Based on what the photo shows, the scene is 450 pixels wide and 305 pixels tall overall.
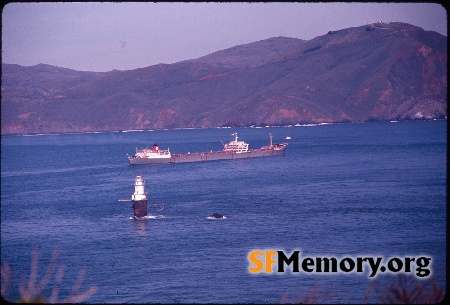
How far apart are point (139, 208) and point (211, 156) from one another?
42.3 metres

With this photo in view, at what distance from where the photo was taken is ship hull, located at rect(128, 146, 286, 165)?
70.4m

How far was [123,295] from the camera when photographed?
1838 centimetres

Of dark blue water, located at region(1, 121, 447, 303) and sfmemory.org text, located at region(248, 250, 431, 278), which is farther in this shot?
dark blue water, located at region(1, 121, 447, 303)

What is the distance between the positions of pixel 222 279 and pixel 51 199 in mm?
24650

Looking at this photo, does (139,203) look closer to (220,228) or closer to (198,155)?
(220,228)

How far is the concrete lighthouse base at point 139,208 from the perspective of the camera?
99.9ft

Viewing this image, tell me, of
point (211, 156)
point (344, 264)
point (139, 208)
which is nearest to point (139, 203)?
point (139, 208)

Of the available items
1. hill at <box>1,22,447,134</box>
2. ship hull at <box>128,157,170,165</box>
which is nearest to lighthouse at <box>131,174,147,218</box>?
ship hull at <box>128,157,170,165</box>

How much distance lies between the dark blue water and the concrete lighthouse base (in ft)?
1.52

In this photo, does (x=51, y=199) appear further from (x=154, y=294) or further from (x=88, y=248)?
(x=154, y=294)

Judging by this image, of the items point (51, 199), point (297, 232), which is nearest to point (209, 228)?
point (297, 232)

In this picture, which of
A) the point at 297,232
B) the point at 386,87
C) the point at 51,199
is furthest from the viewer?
the point at 386,87

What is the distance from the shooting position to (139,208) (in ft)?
99.9

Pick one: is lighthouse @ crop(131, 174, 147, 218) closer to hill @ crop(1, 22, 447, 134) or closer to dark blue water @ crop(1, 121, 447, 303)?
dark blue water @ crop(1, 121, 447, 303)
